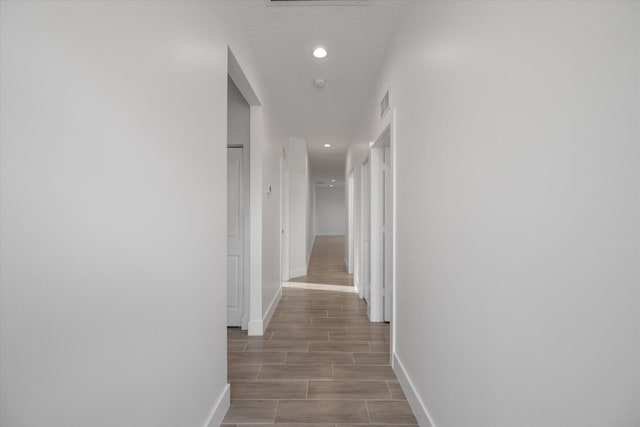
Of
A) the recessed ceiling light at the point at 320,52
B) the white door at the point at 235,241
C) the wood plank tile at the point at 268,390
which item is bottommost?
the wood plank tile at the point at 268,390

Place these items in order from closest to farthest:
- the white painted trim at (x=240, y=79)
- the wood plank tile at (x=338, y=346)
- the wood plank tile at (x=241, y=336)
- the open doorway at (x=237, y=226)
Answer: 1. the white painted trim at (x=240, y=79)
2. the wood plank tile at (x=338, y=346)
3. the wood plank tile at (x=241, y=336)
4. the open doorway at (x=237, y=226)

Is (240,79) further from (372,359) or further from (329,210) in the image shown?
(329,210)

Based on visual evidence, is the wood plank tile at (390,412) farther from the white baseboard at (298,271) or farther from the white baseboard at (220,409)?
the white baseboard at (298,271)

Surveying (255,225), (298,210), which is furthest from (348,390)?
(298,210)

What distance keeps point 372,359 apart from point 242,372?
3.76 feet

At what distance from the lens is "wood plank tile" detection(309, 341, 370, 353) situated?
3.18 m

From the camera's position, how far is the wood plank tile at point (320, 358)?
288cm

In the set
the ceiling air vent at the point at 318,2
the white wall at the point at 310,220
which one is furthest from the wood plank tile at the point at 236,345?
the white wall at the point at 310,220

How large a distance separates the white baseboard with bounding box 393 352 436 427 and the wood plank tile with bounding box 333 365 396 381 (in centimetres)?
8

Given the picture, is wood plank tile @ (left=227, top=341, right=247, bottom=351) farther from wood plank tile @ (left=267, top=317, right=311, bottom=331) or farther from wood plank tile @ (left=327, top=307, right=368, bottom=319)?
wood plank tile @ (left=327, top=307, right=368, bottom=319)

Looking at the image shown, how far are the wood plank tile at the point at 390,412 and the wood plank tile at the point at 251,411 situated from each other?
654 mm

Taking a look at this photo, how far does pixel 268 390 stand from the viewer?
2.42 metres

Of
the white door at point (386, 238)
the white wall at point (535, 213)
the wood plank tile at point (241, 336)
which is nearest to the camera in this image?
the white wall at point (535, 213)

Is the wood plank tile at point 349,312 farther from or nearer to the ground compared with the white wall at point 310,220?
nearer to the ground
